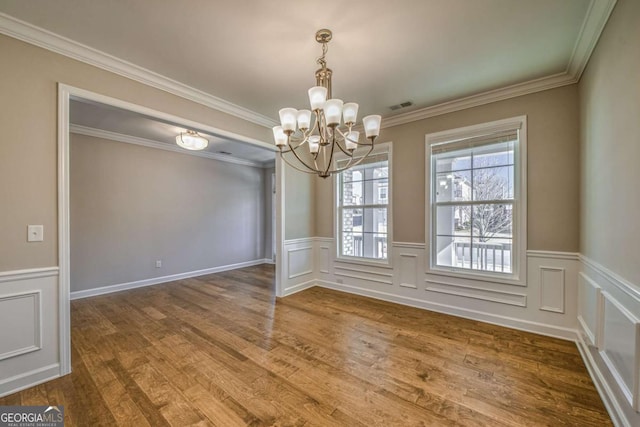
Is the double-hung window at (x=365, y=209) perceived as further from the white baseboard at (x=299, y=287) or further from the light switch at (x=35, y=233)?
the light switch at (x=35, y=233)

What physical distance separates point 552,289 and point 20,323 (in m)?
4.86

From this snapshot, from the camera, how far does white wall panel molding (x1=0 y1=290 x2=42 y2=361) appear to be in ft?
6.26

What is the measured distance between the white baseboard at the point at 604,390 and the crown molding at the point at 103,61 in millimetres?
4308

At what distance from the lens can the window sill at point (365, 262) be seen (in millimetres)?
3912

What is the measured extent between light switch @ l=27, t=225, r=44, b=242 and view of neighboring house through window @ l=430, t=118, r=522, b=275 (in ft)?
13.2

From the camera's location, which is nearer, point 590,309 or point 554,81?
point 590,309

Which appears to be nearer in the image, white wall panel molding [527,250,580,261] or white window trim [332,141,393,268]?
white wall panel molding [527,250,580,261]

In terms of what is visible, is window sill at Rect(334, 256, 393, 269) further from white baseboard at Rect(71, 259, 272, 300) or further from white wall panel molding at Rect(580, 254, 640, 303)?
white baseboard at Rect(71, 259, 272, 300)

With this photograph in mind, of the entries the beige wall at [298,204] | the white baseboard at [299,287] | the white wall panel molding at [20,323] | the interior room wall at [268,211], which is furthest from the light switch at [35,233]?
the interior room wall at [268,211]

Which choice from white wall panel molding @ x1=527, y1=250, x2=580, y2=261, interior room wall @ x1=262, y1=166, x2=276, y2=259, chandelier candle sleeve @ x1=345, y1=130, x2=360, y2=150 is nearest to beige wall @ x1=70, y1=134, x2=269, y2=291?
interior room wall @ x1=262, y1=166, x2=276, y2=259

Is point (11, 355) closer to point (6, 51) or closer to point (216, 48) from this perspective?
point (6, 51)

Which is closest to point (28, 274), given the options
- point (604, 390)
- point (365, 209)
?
point (365, 209)

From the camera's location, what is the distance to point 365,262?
412cm

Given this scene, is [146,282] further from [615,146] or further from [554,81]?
[554,81]
